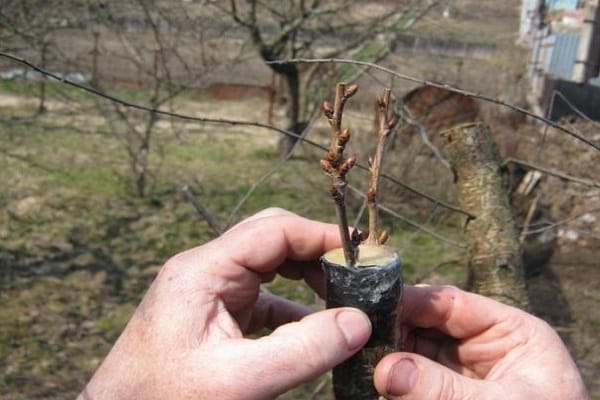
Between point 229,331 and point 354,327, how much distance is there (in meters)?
0.27

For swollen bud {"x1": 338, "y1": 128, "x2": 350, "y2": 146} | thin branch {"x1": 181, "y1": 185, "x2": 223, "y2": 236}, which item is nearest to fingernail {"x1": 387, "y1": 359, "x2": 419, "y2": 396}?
swollen bud {"x1": 338, "y1": 128, "x2": 350, "y2": 146}

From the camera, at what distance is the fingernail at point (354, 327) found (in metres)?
1.28

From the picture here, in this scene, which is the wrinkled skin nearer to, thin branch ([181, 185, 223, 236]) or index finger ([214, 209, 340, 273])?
index finger ([214, 209, 340, 273])

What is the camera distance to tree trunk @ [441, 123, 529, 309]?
2760 mm

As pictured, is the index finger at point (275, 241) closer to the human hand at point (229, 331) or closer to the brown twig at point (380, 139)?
the human hand at point (229, 331)

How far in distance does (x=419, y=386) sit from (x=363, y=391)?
0.40 ft

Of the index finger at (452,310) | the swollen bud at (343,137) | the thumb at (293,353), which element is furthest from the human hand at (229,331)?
the swollen bud at (343,137)

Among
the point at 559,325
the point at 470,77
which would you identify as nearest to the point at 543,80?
the point at 470,77

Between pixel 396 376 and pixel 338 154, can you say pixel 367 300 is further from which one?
pixel 338 154

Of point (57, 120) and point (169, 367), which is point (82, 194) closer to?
point (57, 120)

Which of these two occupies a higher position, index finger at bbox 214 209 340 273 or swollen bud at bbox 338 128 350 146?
swollen bud at bbox 338 128 350 146

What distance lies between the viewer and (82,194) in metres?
7.16

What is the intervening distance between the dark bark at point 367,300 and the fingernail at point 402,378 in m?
0.06

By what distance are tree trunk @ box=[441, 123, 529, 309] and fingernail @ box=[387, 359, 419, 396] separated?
154cm
